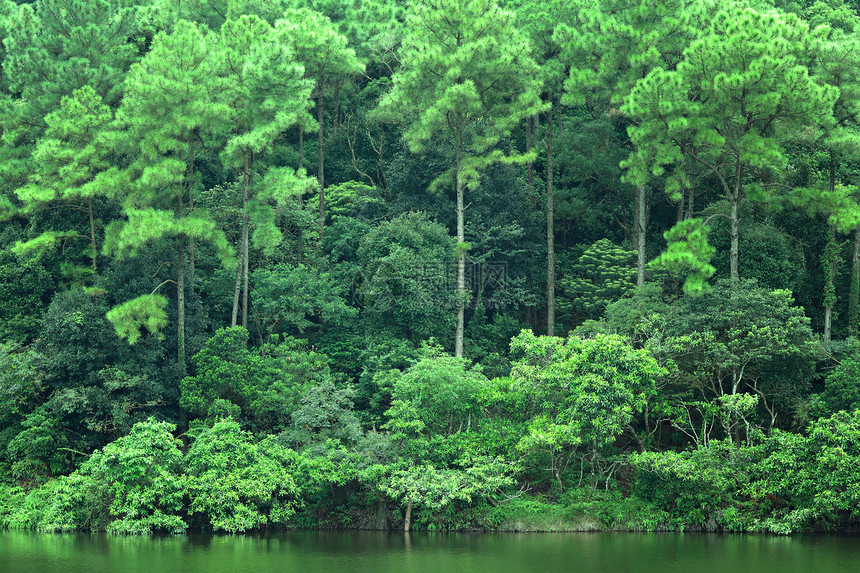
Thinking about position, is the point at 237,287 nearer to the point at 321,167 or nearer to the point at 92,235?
the point at 92,235

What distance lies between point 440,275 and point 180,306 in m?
9.16

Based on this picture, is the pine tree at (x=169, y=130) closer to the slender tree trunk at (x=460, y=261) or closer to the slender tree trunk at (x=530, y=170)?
the slender tree trunk at (x=460, y=261)

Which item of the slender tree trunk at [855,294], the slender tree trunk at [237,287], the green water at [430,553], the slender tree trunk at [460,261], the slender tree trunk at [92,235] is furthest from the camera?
the slender tree trunk at [460,261]

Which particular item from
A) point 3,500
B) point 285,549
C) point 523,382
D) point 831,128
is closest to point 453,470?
point 523,382

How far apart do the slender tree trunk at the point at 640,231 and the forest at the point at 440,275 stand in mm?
290

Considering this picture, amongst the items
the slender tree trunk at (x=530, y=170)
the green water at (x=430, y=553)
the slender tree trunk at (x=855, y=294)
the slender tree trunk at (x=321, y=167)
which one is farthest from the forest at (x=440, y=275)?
the green water at (x=430, y=553)

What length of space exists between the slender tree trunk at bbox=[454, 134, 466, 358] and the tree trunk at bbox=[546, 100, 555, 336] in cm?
319

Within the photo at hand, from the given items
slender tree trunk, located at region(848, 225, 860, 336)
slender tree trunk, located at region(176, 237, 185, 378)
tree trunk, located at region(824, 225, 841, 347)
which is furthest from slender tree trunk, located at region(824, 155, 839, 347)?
slender tree trunk, located at region(176, 237, 185, 378)

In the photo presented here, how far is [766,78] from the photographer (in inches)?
1303

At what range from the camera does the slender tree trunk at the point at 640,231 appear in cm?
3791

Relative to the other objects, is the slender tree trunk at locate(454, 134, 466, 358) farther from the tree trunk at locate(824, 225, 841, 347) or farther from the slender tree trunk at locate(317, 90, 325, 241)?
the tree trunk at locate(824, 225, 841, 347)

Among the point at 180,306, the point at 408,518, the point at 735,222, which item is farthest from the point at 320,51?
the point at 408,518

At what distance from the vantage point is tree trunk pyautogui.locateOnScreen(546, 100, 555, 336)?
39.2 m

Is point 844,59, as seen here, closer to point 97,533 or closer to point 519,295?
point 519,295
